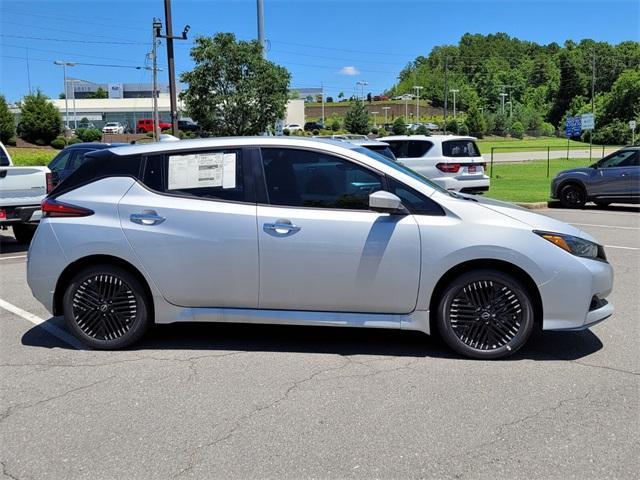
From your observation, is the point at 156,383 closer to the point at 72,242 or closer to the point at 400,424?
the point at 72,242

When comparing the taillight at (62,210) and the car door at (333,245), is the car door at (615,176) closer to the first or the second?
the car door at (333,245)

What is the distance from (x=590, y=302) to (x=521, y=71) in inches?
6626

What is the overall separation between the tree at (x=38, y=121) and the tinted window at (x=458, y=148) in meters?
50.1

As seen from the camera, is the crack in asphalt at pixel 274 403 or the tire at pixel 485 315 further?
the tire at pixel 485 315

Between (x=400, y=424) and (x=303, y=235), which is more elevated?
(x=303, y=235)

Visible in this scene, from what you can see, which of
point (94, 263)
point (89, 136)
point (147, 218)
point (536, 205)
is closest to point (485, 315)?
point (147, 218)

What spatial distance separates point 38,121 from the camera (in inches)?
2206

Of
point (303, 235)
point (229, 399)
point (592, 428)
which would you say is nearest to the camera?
point (592, 428)

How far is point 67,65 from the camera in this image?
69.4 m

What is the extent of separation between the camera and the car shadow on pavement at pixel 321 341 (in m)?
5.08

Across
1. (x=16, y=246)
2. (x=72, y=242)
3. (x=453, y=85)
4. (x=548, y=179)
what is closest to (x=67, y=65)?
(x=548, y=179)

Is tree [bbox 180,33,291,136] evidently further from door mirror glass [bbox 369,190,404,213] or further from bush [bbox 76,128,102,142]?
bush [bbox 76,128,102,142]

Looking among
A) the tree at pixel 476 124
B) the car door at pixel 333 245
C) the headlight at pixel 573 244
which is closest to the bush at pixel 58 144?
the car door at pixel 333 245

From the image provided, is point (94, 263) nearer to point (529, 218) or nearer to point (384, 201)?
point (384, 201)
